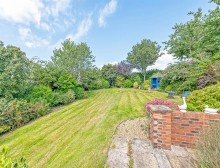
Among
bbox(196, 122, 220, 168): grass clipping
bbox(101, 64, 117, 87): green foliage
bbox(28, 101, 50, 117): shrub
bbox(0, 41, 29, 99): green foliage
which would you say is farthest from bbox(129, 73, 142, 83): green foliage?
bbox(196, 122, 220, 168): grass clipping

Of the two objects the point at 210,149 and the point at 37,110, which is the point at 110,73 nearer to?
the point at 37,110

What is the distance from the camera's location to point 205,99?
5219 mm

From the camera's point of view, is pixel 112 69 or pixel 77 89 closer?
pixel 77 89

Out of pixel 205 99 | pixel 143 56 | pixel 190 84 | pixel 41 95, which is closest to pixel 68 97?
pixel 41 95

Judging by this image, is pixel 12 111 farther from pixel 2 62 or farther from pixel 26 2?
pixel 26 2

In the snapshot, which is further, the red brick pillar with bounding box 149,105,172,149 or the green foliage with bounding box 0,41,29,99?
the green foliage with bounding box 0,41,29,99

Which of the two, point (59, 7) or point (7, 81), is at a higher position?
point (59, 7)

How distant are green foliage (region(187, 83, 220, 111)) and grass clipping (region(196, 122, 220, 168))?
2.36 metres

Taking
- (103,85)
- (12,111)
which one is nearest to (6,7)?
(12,111)

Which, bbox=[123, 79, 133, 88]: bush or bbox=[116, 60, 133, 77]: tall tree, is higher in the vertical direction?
bbox=[116, 60, 133, 77]: tall tree

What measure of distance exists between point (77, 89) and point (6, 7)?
36.2 ft

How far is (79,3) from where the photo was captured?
11305mm

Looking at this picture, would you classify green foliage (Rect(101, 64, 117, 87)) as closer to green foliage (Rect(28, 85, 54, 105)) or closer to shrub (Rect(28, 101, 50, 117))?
green foliage (Rect(28, 85, 54, 105))

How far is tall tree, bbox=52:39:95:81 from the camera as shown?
19016 mm
